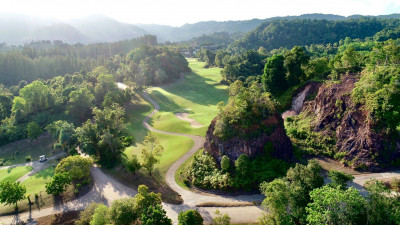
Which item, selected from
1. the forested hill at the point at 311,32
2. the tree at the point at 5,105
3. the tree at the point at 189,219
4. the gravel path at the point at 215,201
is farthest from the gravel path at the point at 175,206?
the forested hill at the point at 311,32

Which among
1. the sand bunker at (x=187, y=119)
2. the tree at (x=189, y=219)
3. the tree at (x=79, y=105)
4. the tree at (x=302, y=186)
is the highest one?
Answer: the tree at (x=79, y=105)

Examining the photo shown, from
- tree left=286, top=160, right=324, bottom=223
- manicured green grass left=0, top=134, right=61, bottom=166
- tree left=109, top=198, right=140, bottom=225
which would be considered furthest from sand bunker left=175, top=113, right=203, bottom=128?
tree left=286, top=160, right=324, bottom=223

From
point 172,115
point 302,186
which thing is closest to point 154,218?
point 302,186

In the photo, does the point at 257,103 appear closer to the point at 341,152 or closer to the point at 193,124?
the point at 341,152

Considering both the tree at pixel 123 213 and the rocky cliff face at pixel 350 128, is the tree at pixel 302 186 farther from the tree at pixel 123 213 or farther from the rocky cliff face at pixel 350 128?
the tree at pixel 123 213

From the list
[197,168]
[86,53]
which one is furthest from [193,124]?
[86,53]

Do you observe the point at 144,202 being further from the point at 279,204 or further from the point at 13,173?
the point at 13,173
